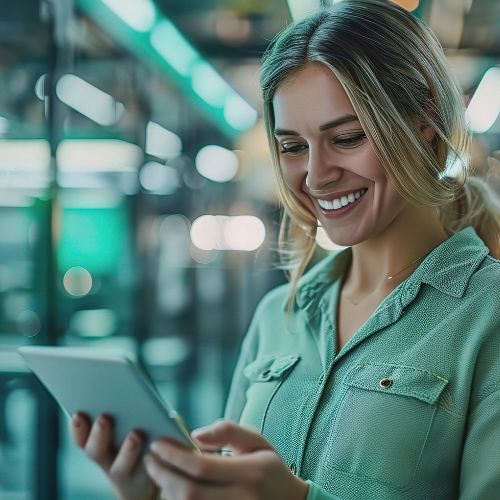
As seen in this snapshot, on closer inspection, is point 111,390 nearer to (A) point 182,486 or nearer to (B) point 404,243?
(A) point 182,486

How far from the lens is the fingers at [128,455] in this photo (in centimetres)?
93

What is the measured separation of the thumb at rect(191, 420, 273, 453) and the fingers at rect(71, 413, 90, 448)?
13 cm

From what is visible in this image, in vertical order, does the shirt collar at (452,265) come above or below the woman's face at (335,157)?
below

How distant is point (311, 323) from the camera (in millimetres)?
1423

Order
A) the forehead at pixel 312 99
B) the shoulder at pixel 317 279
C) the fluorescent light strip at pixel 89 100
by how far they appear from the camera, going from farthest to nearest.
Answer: the fluorescent light strip at pixel 89 100 < the shoulder at pixel 317 279 < the forehead at pixel 312 99

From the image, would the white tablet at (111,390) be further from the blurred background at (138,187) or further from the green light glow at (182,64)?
the green light glow at (182,64)

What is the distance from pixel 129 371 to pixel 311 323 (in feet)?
1.94

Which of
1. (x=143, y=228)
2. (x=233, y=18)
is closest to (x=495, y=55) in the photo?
(x=233, y=18)

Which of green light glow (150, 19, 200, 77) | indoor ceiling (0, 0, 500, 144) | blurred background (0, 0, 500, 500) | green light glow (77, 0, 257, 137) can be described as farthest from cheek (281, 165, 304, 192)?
green light glow (150, 19, 200, 77)

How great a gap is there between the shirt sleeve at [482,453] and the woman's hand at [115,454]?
43cm

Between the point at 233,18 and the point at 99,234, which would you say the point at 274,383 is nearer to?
the point at 233,18

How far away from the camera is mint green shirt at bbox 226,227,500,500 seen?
1124 millimetres

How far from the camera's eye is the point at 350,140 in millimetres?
1244

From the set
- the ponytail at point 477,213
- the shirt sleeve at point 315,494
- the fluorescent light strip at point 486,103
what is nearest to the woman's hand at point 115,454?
the shirt sleeve at point 315,494
